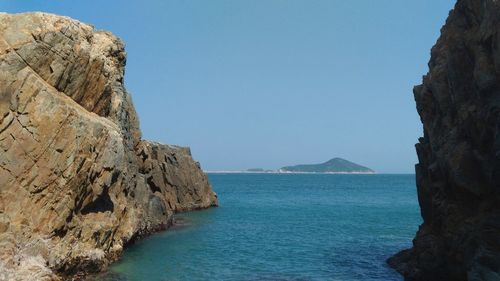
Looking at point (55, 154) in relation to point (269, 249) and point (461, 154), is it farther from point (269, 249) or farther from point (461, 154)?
point (461, 154)

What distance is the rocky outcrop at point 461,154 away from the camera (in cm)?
2966

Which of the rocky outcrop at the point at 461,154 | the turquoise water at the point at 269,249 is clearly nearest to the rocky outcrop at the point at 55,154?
the turquoise water at the point at 269,249

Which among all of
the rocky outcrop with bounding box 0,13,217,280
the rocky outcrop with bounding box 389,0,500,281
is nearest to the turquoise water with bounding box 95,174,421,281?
the rocky outcrop with bounding box 0,13,217,280

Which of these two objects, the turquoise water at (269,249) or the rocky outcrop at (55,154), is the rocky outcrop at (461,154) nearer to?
the turquoise water at (269,249)

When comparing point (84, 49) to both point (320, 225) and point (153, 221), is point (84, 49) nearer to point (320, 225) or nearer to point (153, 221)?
point (153, 221)

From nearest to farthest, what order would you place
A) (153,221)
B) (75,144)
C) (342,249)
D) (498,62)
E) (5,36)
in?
(498,62), (5,36), (75,144), (342,249), (153,221)

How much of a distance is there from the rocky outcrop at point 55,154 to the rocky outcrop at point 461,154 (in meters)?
27.3

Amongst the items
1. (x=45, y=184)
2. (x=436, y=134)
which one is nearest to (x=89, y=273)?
(x=45, y=184)

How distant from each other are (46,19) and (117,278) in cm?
2120

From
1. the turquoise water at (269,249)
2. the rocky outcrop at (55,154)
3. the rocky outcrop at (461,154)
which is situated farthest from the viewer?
the turquoise water at (269,249)

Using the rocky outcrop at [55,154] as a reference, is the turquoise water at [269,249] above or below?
below

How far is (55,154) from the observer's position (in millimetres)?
34625

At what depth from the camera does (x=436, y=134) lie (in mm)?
40094

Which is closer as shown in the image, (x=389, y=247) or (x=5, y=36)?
(x=5, y=36)
